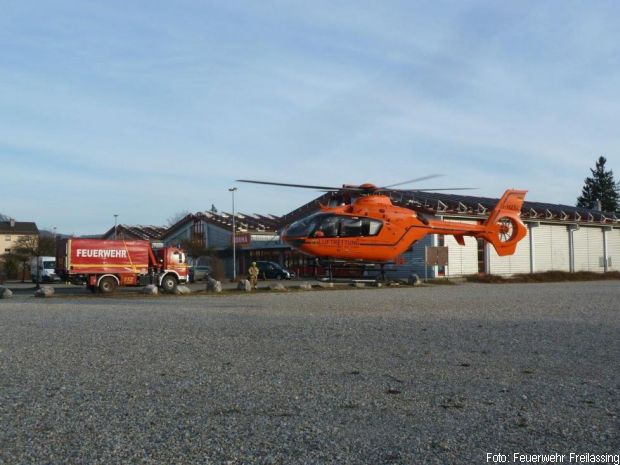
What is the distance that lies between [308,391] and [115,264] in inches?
1006

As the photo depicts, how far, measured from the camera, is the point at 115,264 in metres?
31.0

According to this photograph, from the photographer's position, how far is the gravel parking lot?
17.0 feet

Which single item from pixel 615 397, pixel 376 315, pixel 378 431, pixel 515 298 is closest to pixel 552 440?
pixel 378 431

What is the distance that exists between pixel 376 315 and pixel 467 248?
82.9ft

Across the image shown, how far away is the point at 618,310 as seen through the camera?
56.1 ft

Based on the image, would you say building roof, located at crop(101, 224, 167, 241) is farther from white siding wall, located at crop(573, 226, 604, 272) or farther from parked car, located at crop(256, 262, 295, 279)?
white siding wall, located at crop(573, 226, 604, 272)

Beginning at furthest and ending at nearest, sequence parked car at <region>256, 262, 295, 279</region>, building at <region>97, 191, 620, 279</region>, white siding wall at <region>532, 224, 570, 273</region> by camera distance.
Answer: parked car at <region>256, 262, 295, 279</region>, white siding wall at <region>532, 224, 570, 273</region>, building at <region>97, 191, 620, 279</region>

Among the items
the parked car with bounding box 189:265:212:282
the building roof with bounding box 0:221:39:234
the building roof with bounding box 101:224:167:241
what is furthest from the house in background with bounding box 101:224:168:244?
the building roof with bounding box 0:221:39:234

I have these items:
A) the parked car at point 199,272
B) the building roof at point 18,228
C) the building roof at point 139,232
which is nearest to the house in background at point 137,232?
the building roof at point 139,232

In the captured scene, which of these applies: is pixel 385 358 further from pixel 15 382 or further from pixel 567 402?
pixel 15 382

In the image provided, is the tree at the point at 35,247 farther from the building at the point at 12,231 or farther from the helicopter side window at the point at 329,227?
the helicopter side window at the point at 329,227

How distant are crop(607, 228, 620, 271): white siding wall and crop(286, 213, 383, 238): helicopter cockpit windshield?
3720cm

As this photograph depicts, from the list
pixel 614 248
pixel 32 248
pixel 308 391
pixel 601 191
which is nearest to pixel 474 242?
pixel 614 248

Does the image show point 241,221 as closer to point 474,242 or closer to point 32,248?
point 32,248
